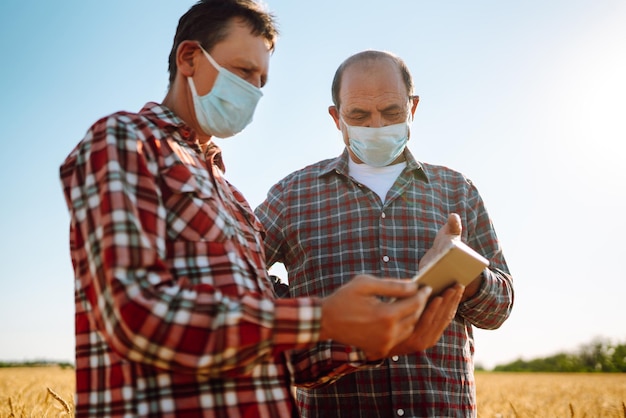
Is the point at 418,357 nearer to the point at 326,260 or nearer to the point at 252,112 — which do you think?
the point at 326,260

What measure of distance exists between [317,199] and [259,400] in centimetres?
211

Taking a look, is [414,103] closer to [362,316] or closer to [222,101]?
[222,101]

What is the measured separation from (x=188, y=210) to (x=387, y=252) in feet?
5.80

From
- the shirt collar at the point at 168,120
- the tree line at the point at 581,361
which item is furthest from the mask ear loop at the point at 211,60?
the tree line at the point at 581,361

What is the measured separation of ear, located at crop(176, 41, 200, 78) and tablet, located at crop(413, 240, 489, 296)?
140 centimetres

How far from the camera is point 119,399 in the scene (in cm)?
185

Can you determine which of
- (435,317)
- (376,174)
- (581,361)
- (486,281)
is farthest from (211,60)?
(581,361)

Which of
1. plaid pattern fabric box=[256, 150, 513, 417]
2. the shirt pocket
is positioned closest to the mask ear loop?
the shirt pocket

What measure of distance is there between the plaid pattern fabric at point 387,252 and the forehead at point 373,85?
406mm

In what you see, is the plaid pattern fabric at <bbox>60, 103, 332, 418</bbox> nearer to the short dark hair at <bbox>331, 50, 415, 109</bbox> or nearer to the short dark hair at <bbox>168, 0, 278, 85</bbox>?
the short dark hair at <bbox>168, 0, 278, 85</bbox>

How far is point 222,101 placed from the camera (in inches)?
103

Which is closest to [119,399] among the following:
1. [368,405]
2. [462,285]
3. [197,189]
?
[197,189]

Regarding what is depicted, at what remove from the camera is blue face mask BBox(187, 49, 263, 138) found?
2588 millimetres

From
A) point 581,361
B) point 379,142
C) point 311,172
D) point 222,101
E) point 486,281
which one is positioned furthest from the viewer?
point 581,361
